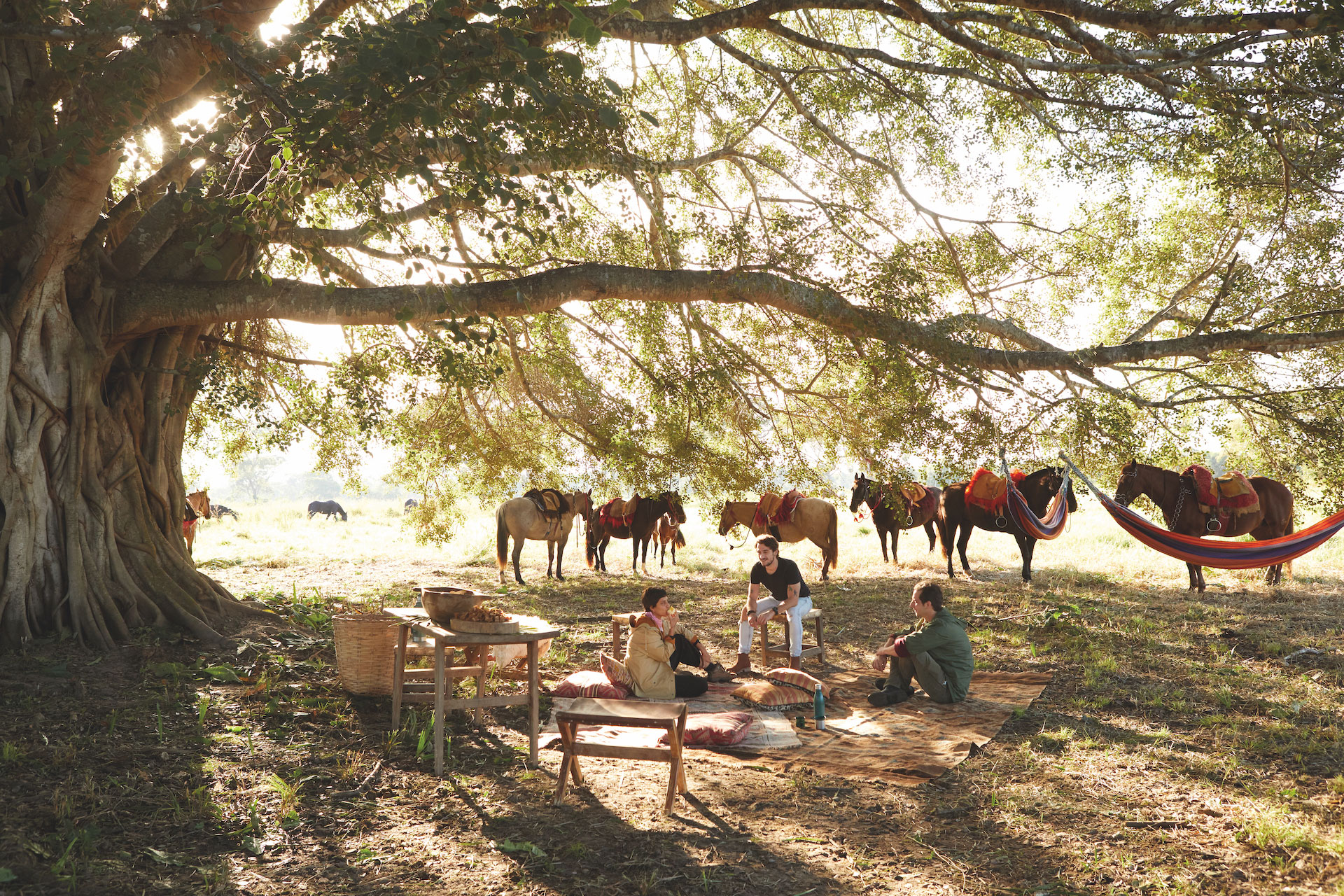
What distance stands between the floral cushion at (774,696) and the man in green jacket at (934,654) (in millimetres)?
517

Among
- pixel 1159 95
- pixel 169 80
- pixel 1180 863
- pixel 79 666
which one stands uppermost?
pixel 1159 95

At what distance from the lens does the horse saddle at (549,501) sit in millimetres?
13828

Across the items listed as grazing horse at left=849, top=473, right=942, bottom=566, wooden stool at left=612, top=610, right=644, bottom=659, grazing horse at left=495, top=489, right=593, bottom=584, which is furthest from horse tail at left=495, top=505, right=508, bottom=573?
wooden stool at left=612, top=610, right=644, bottom=659

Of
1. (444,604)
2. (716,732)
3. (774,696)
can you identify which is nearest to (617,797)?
(716,732)

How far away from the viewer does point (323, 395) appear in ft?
33.2

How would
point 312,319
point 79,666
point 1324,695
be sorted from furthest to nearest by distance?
point 312,319 → point 1324,695 → point 79,666

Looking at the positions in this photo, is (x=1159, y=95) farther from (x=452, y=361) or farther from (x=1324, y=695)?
(x=452, y=361)

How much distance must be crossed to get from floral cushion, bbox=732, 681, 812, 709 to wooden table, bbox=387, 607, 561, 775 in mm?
1804

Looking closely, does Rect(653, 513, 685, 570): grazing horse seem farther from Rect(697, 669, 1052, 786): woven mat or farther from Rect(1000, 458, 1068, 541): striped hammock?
Rect(697, 669, 1052, 786): woven mat

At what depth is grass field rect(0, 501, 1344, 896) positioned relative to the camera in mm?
3486

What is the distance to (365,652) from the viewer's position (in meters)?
5.69

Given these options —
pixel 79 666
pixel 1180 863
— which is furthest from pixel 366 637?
pixel 1180 863

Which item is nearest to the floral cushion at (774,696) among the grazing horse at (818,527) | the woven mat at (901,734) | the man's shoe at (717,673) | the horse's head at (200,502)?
the woven mat at (901,734)

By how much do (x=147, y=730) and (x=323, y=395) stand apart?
234 inches
